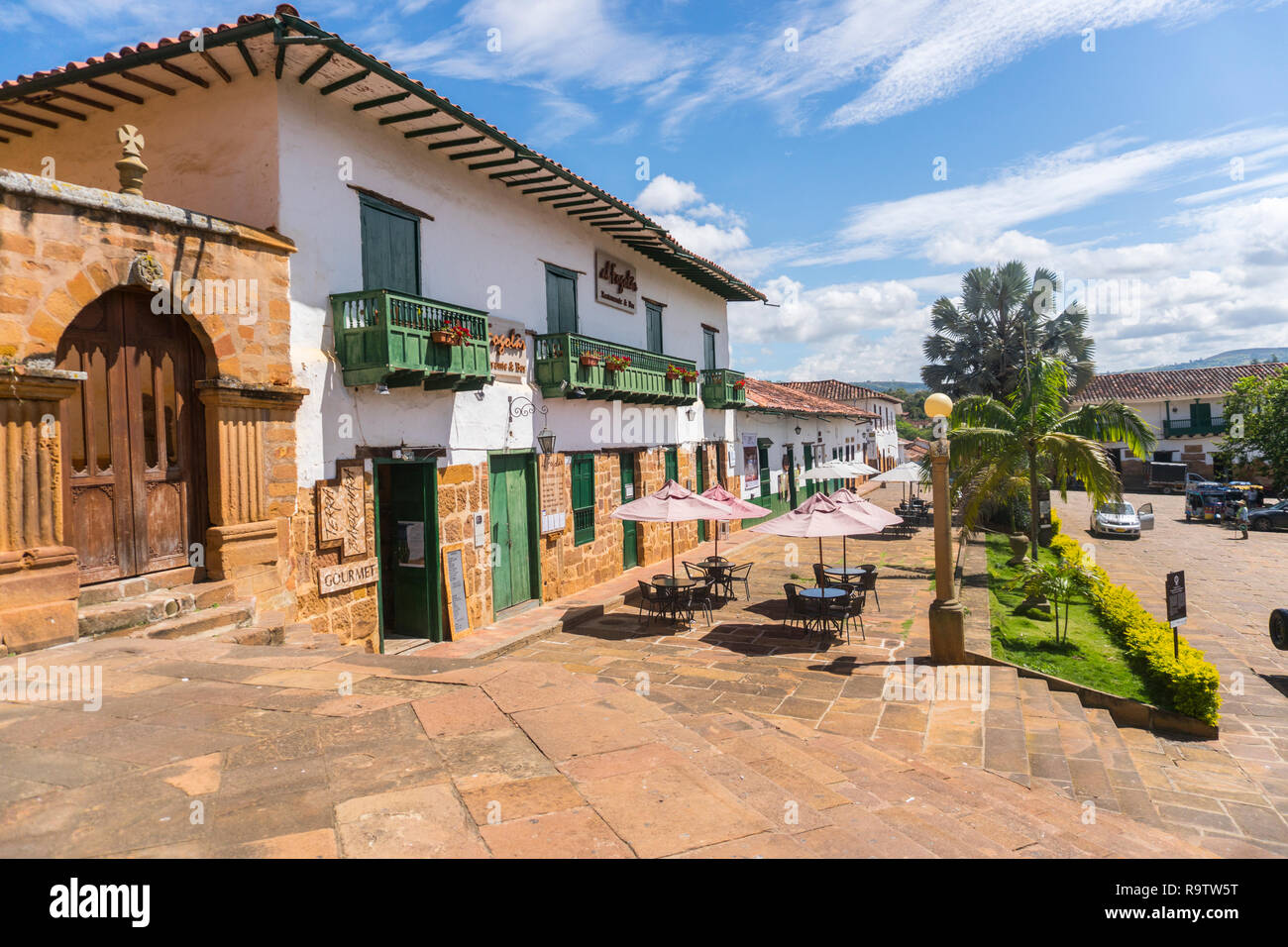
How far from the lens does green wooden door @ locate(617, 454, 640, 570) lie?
15.3 meters

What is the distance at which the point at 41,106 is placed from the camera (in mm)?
8609

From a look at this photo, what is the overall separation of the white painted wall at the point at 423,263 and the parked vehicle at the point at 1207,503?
26166mm

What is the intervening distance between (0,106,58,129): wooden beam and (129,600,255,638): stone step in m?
6.99

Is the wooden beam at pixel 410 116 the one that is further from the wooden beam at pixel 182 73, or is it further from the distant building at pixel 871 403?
the distant building at pixel 871 403

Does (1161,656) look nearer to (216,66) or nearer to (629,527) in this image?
(629,527)

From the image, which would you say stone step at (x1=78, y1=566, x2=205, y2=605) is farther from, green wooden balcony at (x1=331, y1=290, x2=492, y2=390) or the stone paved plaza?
green wooden balcony at (x1=331, y1=290, x2=492, y2=390)

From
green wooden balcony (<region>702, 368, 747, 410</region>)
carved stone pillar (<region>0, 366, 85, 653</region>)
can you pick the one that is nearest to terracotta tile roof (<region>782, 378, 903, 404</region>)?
green wooden balcony (<region>702, 368, 747, 410</region>)

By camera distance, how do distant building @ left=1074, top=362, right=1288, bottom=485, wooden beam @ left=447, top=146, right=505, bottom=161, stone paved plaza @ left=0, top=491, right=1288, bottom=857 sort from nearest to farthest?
1. stone paved plaza @ left=0, top=491, right=1288, bottom=857
2. wooden beam @ left=447, top=146, right=505, bottom=161
3. distant building @ left=1074, top=362, right=1288, bottom=485
